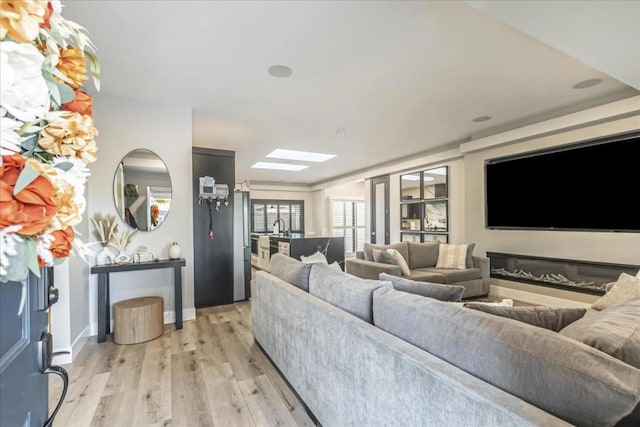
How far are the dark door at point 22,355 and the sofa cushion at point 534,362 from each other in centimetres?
117

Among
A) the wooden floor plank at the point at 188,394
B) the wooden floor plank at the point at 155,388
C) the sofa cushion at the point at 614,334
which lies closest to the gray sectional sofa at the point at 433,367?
the sofa cushion at the point at 614,334

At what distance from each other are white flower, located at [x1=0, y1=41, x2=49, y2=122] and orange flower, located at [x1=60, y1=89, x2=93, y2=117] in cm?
17

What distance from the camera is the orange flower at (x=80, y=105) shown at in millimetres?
627

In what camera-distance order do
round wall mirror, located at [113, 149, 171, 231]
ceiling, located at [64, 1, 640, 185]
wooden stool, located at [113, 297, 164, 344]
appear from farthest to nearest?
1. round wall mirror, located at [113, 149, 171, 231]
2. wooden stool, located at [113, 297, 164, 344]
3. ceiling, located at [64, 1, 640, 185]

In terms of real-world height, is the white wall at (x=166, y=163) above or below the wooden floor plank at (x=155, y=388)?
above

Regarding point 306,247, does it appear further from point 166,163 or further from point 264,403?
point 264,403

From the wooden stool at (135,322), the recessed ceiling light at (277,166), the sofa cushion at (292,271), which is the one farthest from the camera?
the recessed ceiling light at (277,166)

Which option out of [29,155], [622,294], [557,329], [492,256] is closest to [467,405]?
[557,329]

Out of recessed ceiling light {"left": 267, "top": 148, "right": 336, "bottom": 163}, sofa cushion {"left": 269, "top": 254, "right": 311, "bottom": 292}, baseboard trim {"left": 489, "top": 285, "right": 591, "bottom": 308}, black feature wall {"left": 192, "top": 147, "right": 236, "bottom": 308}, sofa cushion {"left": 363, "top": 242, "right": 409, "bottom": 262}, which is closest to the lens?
sofa cushion {"left": 269, "top": 254, "right": 311, "bottom": 292}

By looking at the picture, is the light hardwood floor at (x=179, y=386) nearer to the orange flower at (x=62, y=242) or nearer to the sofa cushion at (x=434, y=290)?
the sofa cushion at (x=434, y=290)

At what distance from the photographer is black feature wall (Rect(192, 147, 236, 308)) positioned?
4.04 metres

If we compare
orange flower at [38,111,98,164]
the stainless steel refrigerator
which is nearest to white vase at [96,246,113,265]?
the stainless steel refrigerator

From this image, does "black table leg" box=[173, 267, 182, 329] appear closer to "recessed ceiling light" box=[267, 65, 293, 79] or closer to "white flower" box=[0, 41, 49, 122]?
"recessed ceiling light" box=[267, 65, 293, 79]

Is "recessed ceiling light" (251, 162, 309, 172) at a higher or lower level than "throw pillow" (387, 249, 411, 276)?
higher
